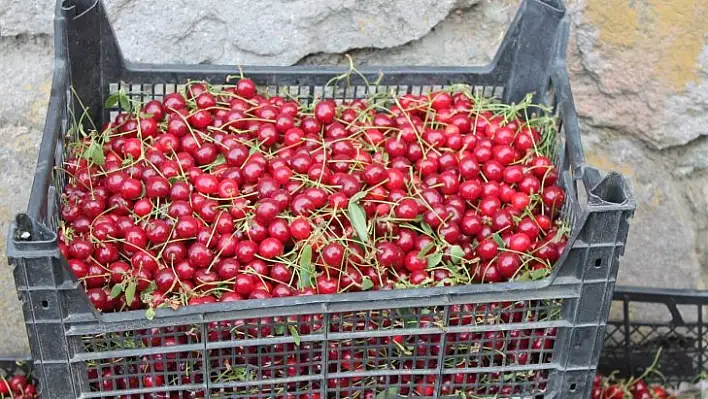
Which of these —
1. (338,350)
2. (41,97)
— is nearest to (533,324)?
(338,350)

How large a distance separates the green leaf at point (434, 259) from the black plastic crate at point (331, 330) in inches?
2.9

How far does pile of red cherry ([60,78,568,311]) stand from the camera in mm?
1300

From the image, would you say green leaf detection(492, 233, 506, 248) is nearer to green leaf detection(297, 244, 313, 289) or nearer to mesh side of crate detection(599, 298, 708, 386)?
green leaf detection(297, 244, 313, 289)

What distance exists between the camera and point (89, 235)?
4.34 feet

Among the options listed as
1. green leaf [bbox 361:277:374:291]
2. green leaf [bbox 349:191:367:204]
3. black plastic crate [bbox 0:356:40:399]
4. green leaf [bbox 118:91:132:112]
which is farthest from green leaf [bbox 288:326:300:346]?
black plastic crate [bbox 0:356:40:399]

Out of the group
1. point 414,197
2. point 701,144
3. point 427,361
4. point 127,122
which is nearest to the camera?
point 427,361

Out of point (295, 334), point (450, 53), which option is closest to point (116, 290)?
point (295, 334)

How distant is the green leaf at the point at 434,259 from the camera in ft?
4.37

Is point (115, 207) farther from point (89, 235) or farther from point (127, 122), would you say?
point (127, 122)

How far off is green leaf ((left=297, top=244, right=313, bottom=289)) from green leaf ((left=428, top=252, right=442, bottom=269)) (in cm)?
16

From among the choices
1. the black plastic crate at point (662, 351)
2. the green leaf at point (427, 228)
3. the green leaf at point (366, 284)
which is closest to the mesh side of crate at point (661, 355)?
the black plastic crate at point (662, 351)

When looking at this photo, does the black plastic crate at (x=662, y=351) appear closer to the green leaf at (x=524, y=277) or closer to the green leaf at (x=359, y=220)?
the green leaf at (x=524, y=277)

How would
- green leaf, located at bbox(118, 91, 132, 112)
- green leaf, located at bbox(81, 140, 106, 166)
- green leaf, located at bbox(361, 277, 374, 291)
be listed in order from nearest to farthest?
green leaf, located at bbox(361, 277, 374, 291) → green leaf, located at bbox(81, 140, 106, 166) → green leaf, located at bbox(118, 91, 132, 112)

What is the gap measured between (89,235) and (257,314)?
277 millimetres
